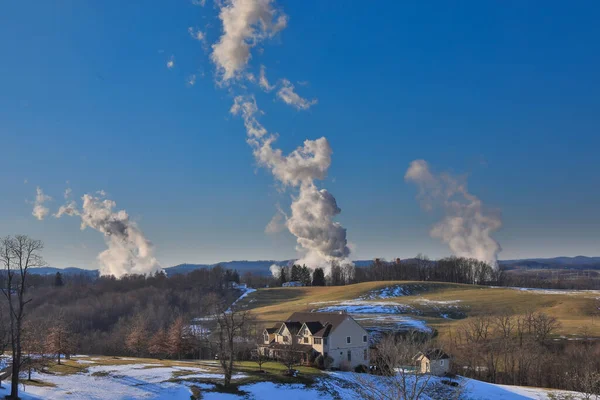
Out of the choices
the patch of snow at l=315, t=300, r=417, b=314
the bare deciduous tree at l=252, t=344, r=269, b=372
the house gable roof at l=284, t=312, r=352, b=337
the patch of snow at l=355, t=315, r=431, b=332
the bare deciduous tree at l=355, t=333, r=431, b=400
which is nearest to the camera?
the bare deciduous tree at l=355, t=333, r=431, b=400

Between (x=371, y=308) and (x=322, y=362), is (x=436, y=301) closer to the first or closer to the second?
(x=371, y=308)

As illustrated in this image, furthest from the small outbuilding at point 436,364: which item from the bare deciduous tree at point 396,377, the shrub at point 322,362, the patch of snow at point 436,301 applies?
the patch of snow at point 436,301

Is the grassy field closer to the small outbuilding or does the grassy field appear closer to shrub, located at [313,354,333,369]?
the small outbuilding

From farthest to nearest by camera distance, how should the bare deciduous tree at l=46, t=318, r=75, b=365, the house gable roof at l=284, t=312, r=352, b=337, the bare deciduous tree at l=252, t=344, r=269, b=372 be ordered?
the bare deciduous tree at l=252, t=344, r=269, b=372 → the house gable roof at l=284, t=312, r=352, b=337 → the bare deciduous tree at l=46, t=318, r=75, b=365

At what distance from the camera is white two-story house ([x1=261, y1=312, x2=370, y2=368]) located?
226 ft

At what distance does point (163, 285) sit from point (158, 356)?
112664 mm

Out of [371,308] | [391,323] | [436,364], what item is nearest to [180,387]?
[436,364]

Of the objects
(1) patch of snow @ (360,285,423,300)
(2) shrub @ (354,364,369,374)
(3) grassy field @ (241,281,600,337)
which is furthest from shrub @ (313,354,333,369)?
(1) patch of snow @ (360,285,423,300)

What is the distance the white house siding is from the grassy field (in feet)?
106

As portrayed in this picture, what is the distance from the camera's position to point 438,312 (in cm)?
12606

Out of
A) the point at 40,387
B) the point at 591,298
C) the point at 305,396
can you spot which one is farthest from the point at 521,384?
the point at 591,298

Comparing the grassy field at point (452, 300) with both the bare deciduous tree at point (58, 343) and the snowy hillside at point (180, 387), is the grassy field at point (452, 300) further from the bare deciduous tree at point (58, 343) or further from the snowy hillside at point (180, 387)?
the bare deciduous tree at point (58, 343)

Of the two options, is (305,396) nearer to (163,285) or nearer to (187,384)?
(187,384)

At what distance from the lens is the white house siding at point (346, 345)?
2714 inches
